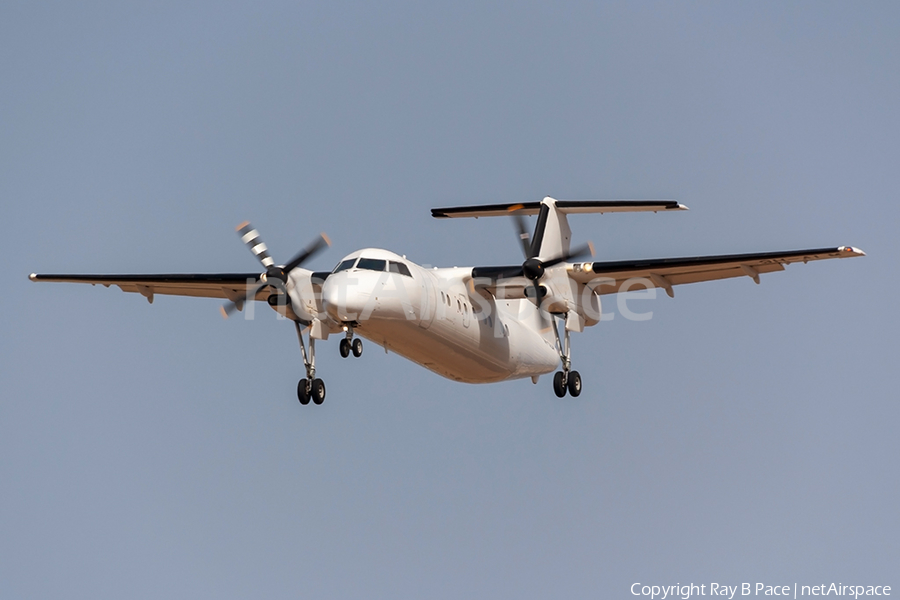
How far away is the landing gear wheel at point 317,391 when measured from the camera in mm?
20000

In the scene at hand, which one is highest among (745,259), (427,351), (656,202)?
(656,202)

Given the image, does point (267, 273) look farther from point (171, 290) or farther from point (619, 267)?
point (619, 267)

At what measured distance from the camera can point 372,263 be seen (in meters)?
18.0

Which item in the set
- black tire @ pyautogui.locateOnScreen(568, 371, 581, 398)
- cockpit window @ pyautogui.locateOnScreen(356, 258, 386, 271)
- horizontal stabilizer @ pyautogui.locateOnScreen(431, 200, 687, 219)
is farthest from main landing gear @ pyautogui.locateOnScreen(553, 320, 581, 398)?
cockpit window @ pyautogui.locateOnScreen(356, 258, 386, 271)

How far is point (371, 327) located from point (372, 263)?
1193mm

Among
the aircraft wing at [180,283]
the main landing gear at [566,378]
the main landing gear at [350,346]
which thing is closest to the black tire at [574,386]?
the main landing gear at [566,378]

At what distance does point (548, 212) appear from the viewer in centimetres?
2298

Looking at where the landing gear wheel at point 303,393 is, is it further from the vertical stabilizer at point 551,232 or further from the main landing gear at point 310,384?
the vertical stabilizer at point 551,232

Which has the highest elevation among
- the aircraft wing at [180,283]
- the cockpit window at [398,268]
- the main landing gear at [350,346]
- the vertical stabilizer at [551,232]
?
the vertical stabilizer at [551,232]

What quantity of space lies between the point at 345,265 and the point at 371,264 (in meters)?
0.48

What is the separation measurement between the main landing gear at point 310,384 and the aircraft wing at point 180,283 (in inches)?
67.0

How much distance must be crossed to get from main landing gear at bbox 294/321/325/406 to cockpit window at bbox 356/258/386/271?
2932 mm

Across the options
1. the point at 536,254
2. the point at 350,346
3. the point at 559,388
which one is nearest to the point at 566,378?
the point at 559,388

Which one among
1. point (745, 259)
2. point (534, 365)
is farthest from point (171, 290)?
point (745, 259)
